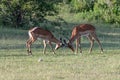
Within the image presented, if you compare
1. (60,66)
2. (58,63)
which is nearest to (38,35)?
(58,63)

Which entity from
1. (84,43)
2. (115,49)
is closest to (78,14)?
(84,43)

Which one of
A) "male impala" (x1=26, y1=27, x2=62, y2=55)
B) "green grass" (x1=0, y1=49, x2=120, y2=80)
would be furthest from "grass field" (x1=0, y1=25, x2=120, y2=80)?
"male impala" (x1=26, y1=27, x2=62, y2=55)

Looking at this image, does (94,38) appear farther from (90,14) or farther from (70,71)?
(90,14)

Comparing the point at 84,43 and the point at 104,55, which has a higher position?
the point at 104,55

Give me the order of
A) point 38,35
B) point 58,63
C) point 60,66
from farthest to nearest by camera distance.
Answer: point 38,35, point 58,63, point 60,66

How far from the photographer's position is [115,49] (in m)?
18.6

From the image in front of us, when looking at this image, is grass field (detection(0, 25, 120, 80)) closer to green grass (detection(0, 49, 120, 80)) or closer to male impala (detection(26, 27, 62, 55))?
green grass (detection(0, 49, 120, 80))

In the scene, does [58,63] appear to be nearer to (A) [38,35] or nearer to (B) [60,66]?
(B) [60,66]

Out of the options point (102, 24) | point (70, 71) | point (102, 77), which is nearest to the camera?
point (102, 77)

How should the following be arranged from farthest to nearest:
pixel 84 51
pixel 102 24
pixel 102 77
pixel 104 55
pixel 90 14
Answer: pixel 90 14, pixel 102 24, pixel 84 51, pixel 104 55, pixel 102 77

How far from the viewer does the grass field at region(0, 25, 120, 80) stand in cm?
1140

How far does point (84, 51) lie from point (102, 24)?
14.0 metres

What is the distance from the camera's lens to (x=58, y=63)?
45.5 ft

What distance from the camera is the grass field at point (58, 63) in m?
11.4
